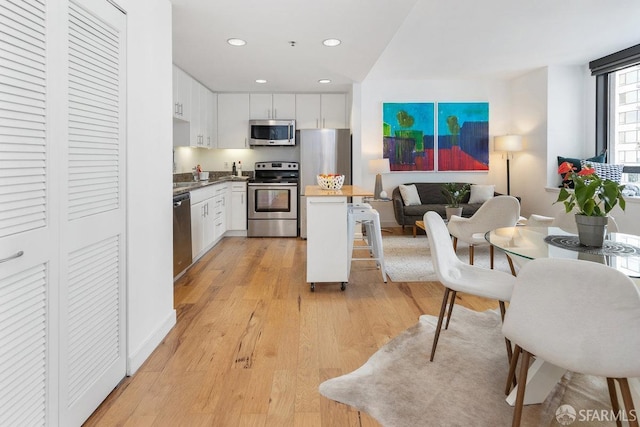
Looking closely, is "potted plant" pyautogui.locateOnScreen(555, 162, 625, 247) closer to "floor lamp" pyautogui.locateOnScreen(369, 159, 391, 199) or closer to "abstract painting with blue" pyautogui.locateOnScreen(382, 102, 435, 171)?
"floor lamp" pyautogui.locateOnScreen(369, 159, 391, 199)

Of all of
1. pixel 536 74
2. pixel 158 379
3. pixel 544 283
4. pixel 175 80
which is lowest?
pixel 158 379

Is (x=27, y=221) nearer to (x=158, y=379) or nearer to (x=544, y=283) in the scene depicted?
(x=158, y=379)

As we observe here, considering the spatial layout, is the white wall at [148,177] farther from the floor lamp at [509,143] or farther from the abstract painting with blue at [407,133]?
the floor lamp at [509,143]

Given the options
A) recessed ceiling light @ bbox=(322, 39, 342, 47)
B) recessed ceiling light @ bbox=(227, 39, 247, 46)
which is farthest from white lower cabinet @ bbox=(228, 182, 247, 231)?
recessed ceiling light @ bbox=(322, 39, 342, 47)

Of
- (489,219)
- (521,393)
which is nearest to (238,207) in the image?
(489,219)

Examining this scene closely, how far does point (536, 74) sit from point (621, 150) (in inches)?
64.4

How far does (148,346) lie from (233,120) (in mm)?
4864

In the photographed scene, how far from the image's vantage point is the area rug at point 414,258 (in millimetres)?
4020

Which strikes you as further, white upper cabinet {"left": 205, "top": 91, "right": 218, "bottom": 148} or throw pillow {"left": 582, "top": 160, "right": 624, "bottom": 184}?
white upper cabinet {"left": 205, "top": 91, "right": 218, "bottom": 148}

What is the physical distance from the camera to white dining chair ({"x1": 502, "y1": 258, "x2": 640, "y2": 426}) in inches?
47.8

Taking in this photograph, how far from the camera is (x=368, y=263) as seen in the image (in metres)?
4.59

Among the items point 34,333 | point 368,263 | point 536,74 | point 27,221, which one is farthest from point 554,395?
point 536,74

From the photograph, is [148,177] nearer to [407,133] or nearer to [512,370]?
[512,370]

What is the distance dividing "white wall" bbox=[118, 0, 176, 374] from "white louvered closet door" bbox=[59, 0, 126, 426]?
0.09 m
